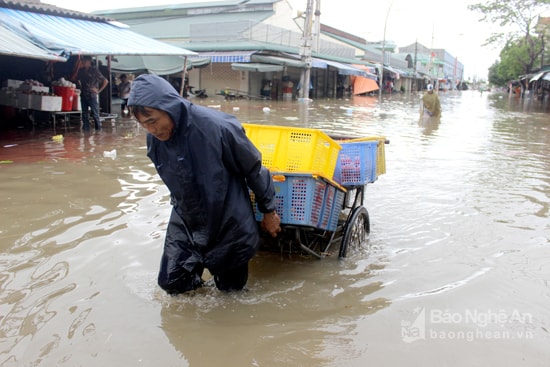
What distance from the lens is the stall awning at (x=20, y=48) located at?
8.19 meters

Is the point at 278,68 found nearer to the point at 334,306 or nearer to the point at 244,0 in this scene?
the point at 244,0

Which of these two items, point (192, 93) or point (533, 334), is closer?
point (533, 334)

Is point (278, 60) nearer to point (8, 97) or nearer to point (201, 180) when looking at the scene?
point (8, 97)

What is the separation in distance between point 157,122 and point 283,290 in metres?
1.66

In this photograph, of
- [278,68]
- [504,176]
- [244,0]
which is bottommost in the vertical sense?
[504,176]

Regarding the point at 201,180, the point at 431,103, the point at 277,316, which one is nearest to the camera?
the point at 201,180

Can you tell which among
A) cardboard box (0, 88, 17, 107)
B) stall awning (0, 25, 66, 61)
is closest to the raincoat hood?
stall awning (0, 25, 66, 61)

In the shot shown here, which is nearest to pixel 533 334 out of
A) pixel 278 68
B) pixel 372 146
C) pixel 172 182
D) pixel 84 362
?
pixel 372 146

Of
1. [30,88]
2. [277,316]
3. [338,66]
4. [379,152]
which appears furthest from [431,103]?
[338,66]

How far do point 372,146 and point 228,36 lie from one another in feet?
87.3

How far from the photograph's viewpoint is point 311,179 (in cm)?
356

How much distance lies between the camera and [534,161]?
9586 millimetres

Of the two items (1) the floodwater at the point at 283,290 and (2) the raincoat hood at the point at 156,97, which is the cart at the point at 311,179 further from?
(2) the raincoat hood at the point at 156,97

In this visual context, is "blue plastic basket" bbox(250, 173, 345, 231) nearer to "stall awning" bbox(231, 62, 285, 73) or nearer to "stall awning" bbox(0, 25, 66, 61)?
"stall awning" bbox(0, 25, 66, 61)
